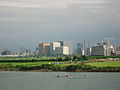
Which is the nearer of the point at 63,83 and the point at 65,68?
the point at 63,83

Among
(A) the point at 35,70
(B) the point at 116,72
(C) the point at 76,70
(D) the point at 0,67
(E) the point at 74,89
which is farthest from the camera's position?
(D) the point at 0,67

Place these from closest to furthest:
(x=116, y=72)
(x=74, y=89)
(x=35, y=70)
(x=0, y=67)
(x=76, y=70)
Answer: (x=74, y=89) → (x=116, y=72) → (x=76, y=70) → (x=35, y=70) → (x=0, y=67)

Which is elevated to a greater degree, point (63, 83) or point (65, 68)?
point (65, 68)

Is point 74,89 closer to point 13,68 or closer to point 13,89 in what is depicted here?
point 13,89

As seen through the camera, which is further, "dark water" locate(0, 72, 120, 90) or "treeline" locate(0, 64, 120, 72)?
"treeline" locate(0, 64, 120, 72)

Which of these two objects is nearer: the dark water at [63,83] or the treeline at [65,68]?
the dark water at [63,83]

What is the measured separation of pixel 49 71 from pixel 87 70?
40.0 feet

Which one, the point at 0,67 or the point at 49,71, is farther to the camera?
the point at 0,67

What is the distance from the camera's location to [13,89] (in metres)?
53.6

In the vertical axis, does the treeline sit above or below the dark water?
above

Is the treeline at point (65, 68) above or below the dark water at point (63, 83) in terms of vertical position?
above

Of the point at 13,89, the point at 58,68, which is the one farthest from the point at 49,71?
the point at 13,89

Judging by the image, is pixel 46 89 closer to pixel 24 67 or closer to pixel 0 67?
pixel 24 67

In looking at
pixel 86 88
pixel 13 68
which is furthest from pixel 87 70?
pixel 86 88
